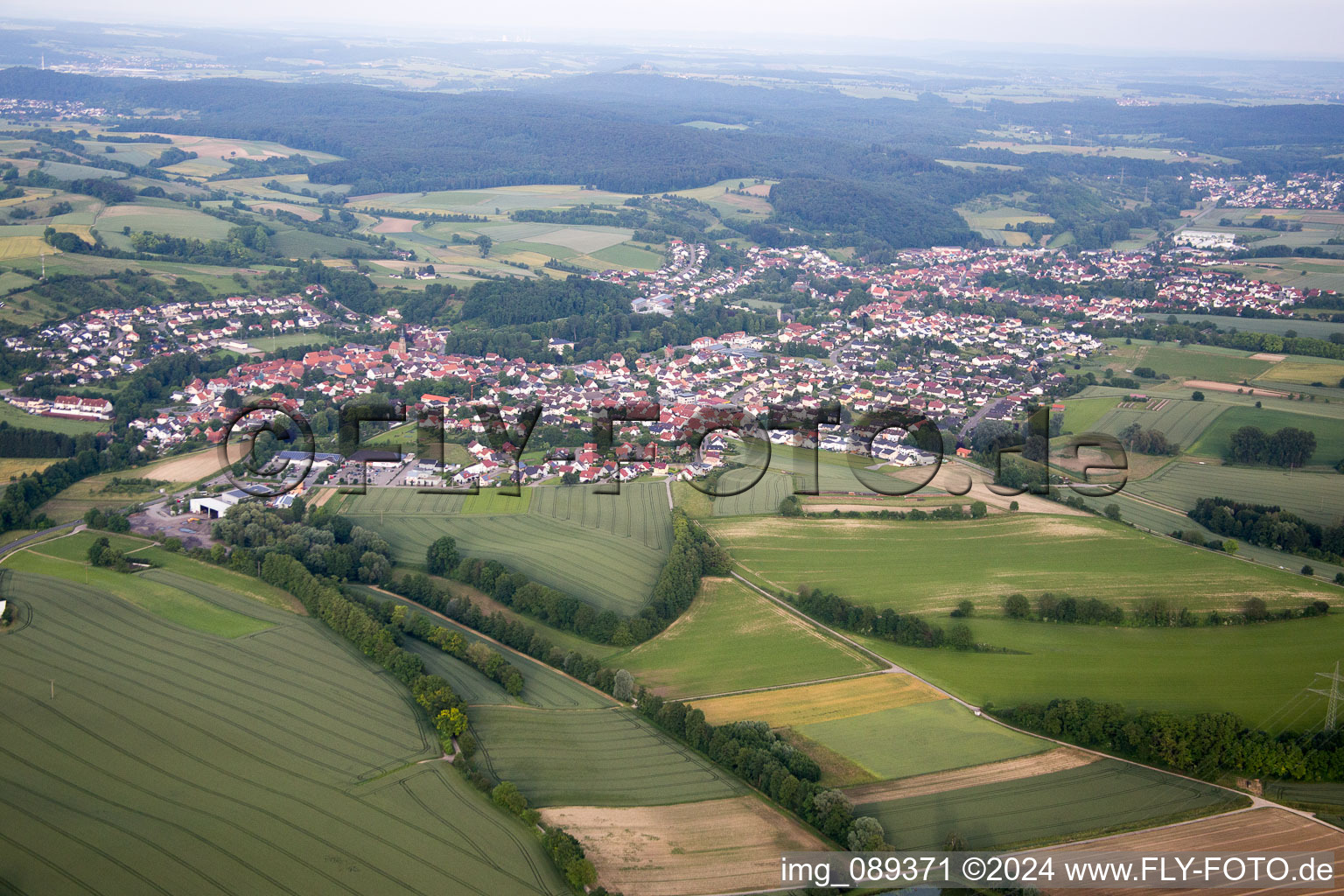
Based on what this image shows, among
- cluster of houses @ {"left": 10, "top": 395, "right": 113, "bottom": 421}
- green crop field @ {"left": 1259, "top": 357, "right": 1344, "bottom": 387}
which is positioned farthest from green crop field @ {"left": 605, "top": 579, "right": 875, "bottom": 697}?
green crop field @ {"left": 1259, "top": 357, "right": 1344, "bottom": 387}

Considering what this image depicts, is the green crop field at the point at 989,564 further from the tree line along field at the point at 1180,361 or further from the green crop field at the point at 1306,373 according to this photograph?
the green crop field at the point at 1306,373

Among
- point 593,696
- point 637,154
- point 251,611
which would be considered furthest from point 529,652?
point 637,154

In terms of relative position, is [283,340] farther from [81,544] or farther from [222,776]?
[222,776]

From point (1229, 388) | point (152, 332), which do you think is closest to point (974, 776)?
point (1229, 388)

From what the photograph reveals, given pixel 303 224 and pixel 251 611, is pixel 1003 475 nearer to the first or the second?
pixel 251 611

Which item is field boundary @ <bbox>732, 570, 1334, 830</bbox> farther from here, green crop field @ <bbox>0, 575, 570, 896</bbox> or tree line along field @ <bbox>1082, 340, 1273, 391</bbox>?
tree line along field @ <bbox>1082, 340, 1273, 391</bbox>
